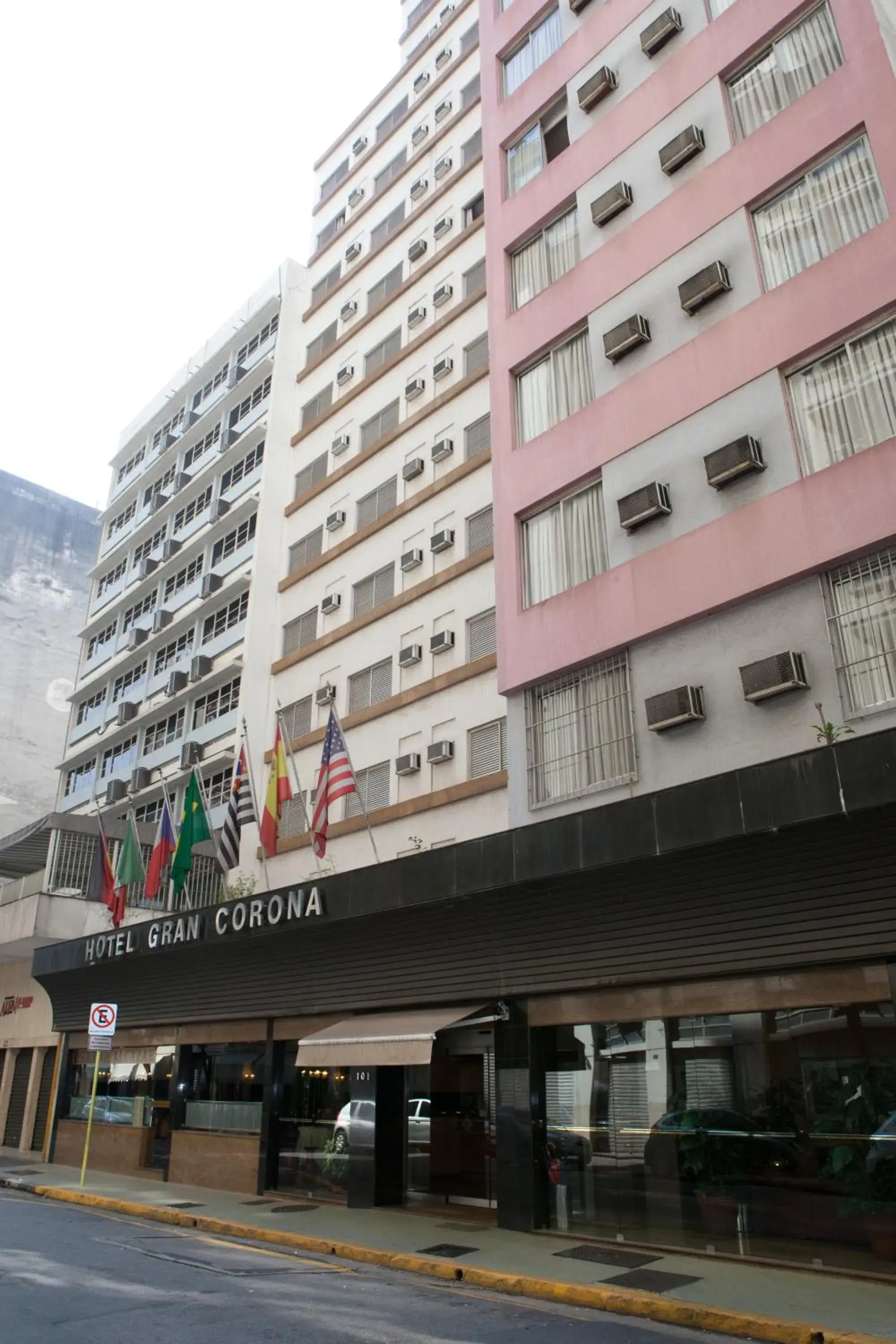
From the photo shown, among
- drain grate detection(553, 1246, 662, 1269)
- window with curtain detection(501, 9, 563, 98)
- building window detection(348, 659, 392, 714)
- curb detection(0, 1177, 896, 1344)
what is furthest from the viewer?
building window detection(348, 659, 392, 714)

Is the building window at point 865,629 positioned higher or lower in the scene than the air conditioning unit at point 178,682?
lower

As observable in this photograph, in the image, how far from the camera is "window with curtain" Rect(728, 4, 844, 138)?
14.9 metres

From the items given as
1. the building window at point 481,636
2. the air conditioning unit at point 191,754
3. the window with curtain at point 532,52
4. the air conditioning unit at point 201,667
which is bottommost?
the building window at point 481,636

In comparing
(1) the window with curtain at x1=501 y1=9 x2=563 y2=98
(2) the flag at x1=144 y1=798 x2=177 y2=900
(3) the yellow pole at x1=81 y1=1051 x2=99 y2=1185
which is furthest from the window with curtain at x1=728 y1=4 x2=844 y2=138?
(3) the yellow pole at x1=81 y1=1051 x2=99 y2=1185

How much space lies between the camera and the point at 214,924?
795 inches

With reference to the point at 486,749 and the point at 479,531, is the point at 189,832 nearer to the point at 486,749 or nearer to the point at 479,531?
the point at 486,749

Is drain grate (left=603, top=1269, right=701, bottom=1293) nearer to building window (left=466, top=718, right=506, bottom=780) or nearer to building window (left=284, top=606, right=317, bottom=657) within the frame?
building window (left=466, top=718, right=506, bottom=780)

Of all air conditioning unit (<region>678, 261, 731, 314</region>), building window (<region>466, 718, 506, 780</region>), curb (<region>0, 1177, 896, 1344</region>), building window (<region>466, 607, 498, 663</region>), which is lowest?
curb (<region>0, 1177, 896, 1344</region>)

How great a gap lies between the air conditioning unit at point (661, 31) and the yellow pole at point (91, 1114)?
22.5 metres

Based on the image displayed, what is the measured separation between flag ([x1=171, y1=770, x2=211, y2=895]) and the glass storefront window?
32.2 feet

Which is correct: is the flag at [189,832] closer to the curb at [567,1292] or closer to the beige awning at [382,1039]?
the beige awning at [382,1039]

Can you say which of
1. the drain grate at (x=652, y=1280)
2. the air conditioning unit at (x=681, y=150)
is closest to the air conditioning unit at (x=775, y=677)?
the drain grate at (x=652, y=1280)

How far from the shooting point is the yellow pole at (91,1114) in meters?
20.6

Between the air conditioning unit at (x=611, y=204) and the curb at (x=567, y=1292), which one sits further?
the air conditioning unit at (x=611, y=204)
